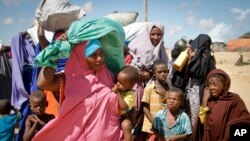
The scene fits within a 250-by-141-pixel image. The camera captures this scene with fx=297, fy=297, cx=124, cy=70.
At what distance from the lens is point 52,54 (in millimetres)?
2240

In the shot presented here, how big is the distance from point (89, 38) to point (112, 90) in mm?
495

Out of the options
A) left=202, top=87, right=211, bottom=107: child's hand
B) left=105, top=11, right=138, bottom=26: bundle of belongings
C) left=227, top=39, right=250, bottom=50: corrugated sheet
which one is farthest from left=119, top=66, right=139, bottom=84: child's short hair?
left=227, top=39, right=250, bottom=50: corrugated sheet

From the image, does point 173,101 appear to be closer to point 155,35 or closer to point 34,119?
point 155,35

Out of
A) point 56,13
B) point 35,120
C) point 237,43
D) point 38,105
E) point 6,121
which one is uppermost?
point 56,13

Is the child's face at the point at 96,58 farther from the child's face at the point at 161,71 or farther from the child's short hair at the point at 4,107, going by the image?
the child's short hair at the point at 4,107

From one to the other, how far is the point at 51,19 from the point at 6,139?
1.79 metres

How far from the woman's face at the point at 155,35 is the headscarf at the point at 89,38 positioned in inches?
83.6

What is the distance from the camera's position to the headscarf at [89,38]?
224cm

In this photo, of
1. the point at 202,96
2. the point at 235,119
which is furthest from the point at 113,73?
the point at 202,96

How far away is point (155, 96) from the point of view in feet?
13.6

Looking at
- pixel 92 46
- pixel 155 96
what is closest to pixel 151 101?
pixel 155 96

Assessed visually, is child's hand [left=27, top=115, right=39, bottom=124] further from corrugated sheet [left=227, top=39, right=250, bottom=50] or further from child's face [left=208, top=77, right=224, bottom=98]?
corrugated sheet [left=227, top=39, right=250, bottom=50]

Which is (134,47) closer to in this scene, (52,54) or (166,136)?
(166,136)

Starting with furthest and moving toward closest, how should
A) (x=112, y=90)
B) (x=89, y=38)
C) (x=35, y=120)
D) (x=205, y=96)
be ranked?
(x=205, y=96), (x=35, y=120), (x=112, y=90), (x=89, y=38)
